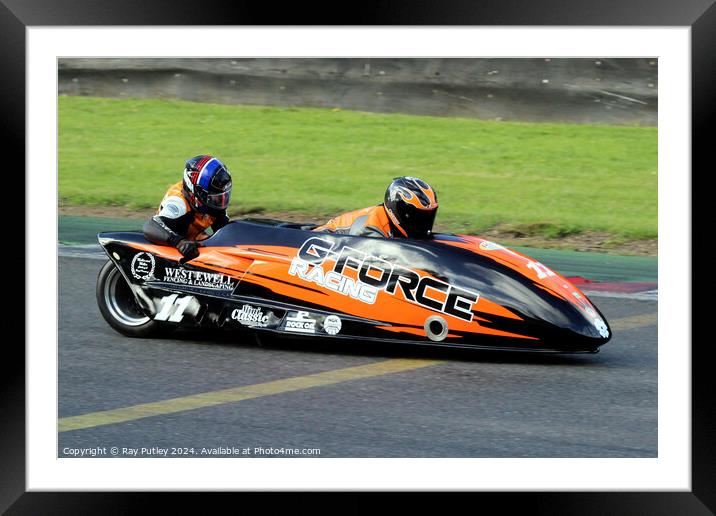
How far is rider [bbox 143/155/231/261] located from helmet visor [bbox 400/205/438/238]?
1.38m

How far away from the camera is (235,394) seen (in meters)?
7.06

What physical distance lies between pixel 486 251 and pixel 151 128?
29.4ft

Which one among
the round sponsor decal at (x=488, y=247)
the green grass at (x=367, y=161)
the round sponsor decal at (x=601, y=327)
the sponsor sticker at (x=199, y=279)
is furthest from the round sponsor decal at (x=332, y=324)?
the green grass at (x=367, y=161)

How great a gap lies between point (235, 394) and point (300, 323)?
3.27 feet

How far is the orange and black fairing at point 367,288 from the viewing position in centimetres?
751

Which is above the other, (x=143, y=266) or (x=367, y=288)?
(x=143, y=266)

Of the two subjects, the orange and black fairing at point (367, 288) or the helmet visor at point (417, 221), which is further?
the helmet visor at point (417, 221)

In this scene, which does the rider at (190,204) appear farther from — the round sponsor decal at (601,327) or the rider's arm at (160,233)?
the round sponsor decal at (601,327)

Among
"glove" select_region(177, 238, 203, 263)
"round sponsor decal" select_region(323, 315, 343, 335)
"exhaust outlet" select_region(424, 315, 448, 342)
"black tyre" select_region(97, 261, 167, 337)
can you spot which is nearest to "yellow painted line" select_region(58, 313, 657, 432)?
"exhaust outlet" select_region(424, 315, 448, 342)

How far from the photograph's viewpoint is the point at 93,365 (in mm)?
7746

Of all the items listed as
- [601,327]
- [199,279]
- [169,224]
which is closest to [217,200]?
[169,224]

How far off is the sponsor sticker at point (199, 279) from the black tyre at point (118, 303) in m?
0.45

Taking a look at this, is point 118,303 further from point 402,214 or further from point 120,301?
point 402,214

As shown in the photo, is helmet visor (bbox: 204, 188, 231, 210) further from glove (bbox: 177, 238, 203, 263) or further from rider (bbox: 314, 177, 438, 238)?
rider (bbox: 314, 177, 438, 238)
